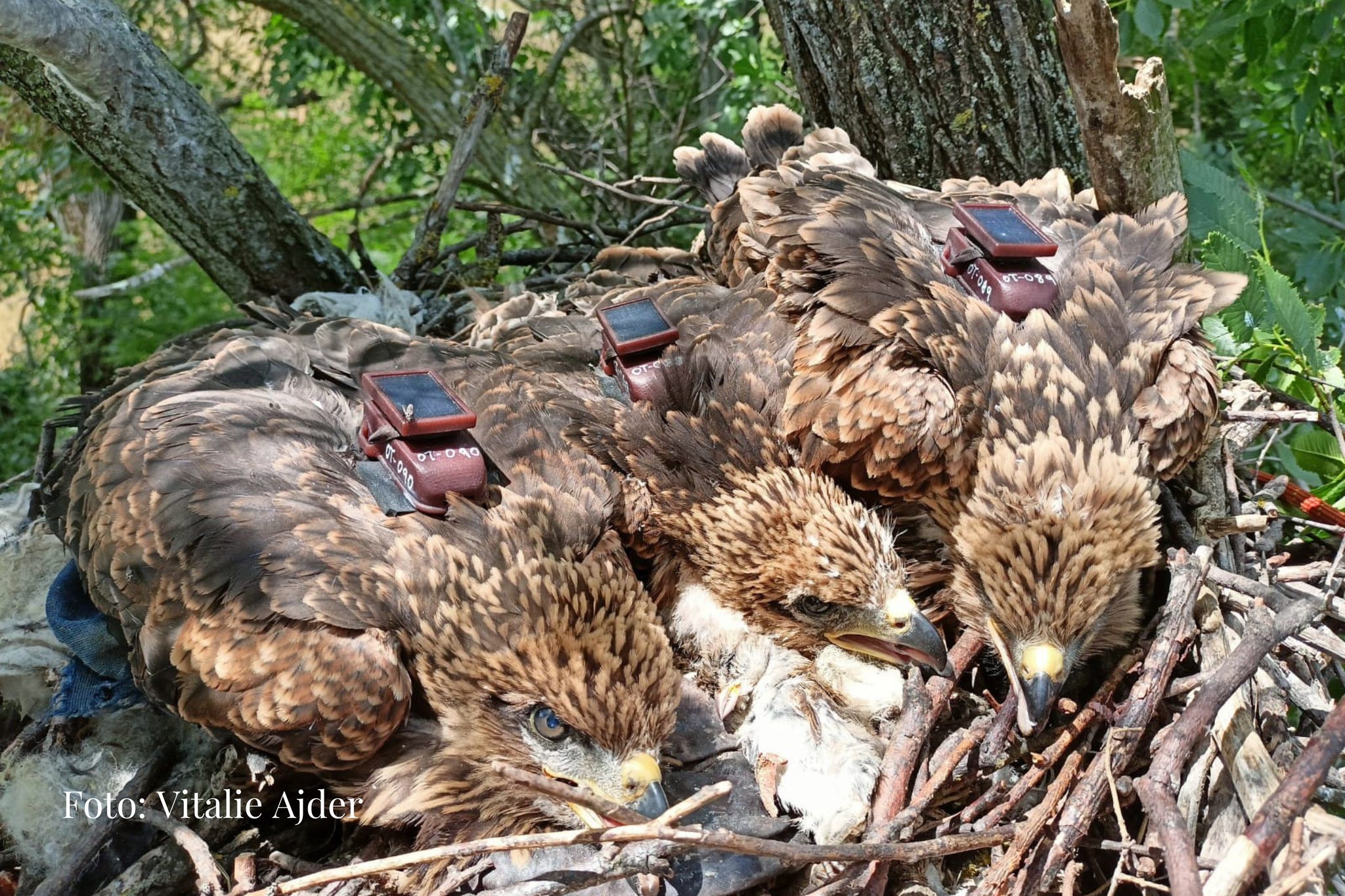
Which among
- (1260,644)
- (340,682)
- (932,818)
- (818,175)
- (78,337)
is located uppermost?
(818,175)

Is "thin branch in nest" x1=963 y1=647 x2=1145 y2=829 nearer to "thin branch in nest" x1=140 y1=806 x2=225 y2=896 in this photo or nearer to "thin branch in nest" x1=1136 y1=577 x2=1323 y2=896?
"thin branch in nest" x1=1136 y1=577 x2=1323 y2=896

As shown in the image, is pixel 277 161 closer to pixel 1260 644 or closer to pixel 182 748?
pixel 182 748

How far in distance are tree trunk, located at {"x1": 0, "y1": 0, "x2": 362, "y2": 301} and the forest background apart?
0.13 meters

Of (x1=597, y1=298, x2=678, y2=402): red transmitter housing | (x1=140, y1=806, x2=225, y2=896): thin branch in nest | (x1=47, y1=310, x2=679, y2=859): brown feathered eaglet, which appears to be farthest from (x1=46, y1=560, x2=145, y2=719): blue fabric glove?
(x1=597, y1=298, x2=678, y2=402): red transmitter housing

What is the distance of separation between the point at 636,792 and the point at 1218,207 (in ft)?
8.07

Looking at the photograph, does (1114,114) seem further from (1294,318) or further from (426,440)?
(426,440)

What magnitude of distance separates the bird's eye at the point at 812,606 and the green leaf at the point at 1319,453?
1.58 metres

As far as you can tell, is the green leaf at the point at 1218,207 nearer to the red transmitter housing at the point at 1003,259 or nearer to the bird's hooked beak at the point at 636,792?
the red transmitter housing at the point at 1003,259

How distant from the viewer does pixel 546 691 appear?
2389 mm

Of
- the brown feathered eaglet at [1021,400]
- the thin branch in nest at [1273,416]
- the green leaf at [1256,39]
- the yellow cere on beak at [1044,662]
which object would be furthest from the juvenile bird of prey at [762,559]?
the green leaf at [1256,39]

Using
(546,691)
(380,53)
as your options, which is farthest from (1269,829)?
(380,53)

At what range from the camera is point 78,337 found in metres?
7.04

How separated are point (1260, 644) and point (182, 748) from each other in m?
2.65

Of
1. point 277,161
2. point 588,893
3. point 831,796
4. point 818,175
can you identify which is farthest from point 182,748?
point 277,161
